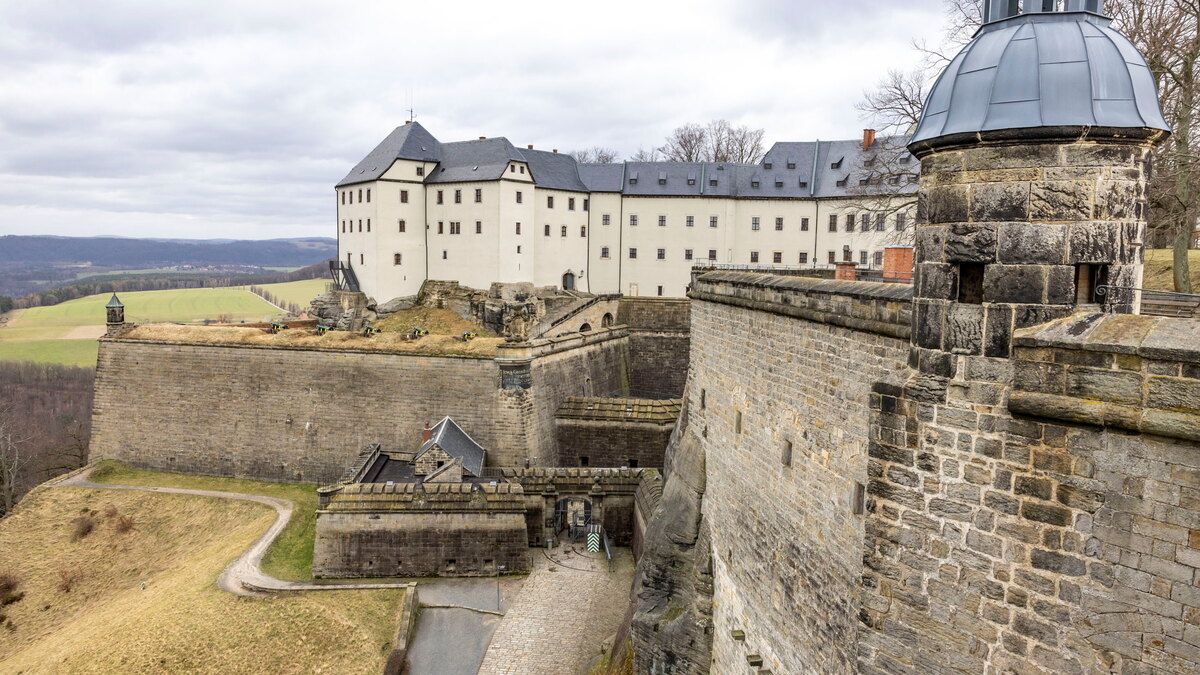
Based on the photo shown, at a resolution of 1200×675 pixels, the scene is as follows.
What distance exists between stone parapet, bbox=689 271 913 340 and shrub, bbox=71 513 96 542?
25.9 meters

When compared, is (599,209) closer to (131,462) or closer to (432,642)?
(131,462)

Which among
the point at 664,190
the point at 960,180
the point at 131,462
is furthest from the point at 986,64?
the point at 664,190

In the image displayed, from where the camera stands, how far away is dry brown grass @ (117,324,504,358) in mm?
26531

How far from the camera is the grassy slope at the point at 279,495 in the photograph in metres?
20.5

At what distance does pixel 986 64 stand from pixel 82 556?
1194 inches

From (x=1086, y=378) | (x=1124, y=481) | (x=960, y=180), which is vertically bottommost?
(x=1124, y=481)

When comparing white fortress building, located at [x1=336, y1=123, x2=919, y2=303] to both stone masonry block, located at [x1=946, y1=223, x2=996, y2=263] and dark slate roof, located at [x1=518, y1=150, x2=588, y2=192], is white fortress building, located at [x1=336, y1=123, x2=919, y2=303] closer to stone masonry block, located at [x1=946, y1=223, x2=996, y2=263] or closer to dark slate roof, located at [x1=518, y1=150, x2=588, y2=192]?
dark slate roof, located at [x1=518, y1=150, x2=588, y2=192]

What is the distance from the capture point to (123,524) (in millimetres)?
25438

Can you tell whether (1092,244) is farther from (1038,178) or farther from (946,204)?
(946,204)

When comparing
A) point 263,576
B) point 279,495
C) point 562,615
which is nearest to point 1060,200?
point 562,615

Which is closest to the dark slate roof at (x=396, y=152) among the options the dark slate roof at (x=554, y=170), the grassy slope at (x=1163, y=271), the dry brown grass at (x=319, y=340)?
the dark slate roof at (x=554, y=170)

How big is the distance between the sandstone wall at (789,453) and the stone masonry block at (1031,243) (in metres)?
1.94

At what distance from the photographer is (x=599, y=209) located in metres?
41.5

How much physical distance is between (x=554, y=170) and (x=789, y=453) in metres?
34.3
